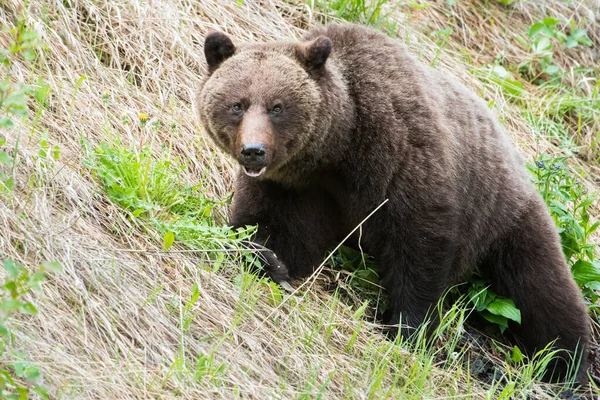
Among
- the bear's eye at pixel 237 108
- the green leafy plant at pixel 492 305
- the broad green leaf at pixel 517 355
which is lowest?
the broad green leaf at pixel 517 355

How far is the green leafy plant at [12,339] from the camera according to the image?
3.43m

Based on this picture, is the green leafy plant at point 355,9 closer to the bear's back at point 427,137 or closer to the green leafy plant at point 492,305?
the bear's back at point 427,137

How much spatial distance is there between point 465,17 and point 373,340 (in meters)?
4.85

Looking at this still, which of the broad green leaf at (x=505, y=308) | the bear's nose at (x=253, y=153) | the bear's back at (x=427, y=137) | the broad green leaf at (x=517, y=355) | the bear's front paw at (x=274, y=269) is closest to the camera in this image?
the bear's nose at (x=253, y=153)

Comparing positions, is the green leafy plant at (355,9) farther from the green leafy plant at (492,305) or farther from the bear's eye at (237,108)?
the bear's eye at (237,108)

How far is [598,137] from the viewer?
8.77 meters

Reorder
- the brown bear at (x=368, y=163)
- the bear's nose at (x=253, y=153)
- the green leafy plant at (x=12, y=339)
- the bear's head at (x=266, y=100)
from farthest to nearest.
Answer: the brown bear at (x=368, y=163), the bear's head at (x=266, y=100), the bear's nose at (x=253, y=153), the green leafy plant at (x=12, y=339)

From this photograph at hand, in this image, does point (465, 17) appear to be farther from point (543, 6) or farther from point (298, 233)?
point (298, 233)

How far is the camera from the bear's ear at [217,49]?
570cm

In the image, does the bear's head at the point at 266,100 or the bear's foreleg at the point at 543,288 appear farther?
the bear's foreleg at the point at 543,288

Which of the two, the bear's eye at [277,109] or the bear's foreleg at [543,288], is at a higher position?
the bear's eye at [277,109]

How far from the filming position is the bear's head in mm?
5453

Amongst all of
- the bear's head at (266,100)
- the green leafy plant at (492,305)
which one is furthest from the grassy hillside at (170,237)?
the bear's head at (266,100)

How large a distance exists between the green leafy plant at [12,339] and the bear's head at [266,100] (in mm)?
1730
